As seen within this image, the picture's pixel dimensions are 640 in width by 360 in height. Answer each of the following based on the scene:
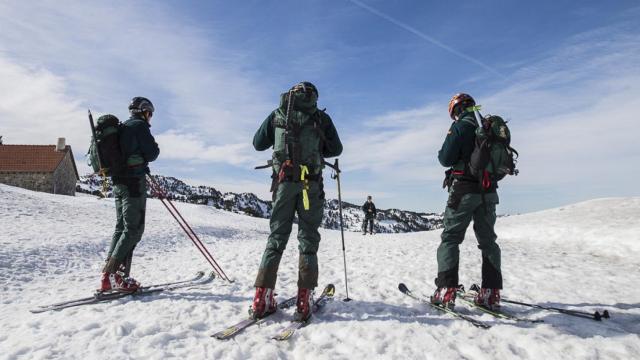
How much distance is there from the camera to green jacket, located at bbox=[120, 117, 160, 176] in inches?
243

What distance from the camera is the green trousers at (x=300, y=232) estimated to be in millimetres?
5074

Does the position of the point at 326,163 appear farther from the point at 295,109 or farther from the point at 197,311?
the point at 197,311

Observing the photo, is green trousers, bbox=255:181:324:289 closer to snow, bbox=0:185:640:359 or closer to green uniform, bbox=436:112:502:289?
snow, bbox=0:185:640:359

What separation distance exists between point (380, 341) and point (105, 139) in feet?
17.7

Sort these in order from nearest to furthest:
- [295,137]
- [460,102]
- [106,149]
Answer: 1. [295,137]
2. [460,102]
3. [106,149]

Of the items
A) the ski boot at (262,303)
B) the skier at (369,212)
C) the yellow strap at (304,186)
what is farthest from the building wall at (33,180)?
the yellow strap at (304,186)

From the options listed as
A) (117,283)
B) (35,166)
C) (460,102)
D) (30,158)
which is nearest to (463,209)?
(460,102)

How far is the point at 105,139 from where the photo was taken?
6.13m

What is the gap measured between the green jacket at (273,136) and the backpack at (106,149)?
98.0 inches

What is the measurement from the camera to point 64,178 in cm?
5925

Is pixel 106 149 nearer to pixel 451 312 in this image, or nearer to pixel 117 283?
pixel 117 283

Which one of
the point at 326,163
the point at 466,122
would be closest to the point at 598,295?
the point at 466,122

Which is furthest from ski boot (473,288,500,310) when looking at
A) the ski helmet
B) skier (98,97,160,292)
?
skier (98,97,160,292)

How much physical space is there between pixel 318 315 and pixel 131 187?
3790mm
